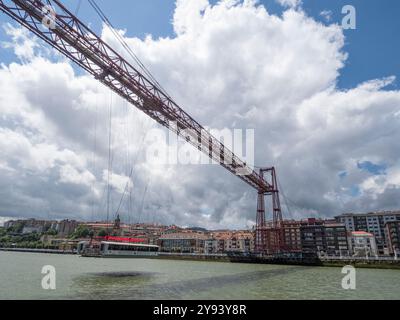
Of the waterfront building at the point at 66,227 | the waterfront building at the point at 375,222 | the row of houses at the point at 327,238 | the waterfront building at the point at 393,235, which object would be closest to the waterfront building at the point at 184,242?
the row of houses at the point at 327,238

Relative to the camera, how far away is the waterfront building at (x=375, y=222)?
82.4 meters

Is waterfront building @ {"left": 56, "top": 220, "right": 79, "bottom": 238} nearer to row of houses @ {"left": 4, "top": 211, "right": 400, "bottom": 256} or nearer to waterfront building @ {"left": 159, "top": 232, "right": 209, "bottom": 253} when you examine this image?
row of houses @ {"left": 4, "top": 211, "right": 400, "bottom": 256}

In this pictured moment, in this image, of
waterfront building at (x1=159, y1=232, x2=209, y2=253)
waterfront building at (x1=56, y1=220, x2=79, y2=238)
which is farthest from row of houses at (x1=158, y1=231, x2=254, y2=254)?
waterfront building at (x1=56, y1=220, x2=79, y2=238)

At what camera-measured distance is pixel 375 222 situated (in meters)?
87.5

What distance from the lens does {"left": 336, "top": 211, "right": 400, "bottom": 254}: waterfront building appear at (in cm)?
8244

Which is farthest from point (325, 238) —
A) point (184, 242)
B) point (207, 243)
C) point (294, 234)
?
point (184, 242)

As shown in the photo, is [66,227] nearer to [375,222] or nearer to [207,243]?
[207,243]

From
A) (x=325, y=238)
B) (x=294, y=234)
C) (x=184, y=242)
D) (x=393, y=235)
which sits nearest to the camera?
→ (x=393, y=235)

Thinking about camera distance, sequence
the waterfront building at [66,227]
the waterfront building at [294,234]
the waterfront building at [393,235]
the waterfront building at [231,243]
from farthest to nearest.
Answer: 1. the waterfront building at [66,227]
2. the waterfront building at [231,243]
3. the waterfront building at [294,234]
4. the waterfront building at [393,235]

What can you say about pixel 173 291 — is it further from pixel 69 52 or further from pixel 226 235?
pixel 226 235

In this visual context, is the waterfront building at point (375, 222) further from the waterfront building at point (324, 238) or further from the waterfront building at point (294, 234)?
the waterfront building at point (294, 234)

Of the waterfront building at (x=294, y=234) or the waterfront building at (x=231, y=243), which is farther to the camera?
the waterfront building at (x=231, y=243)
